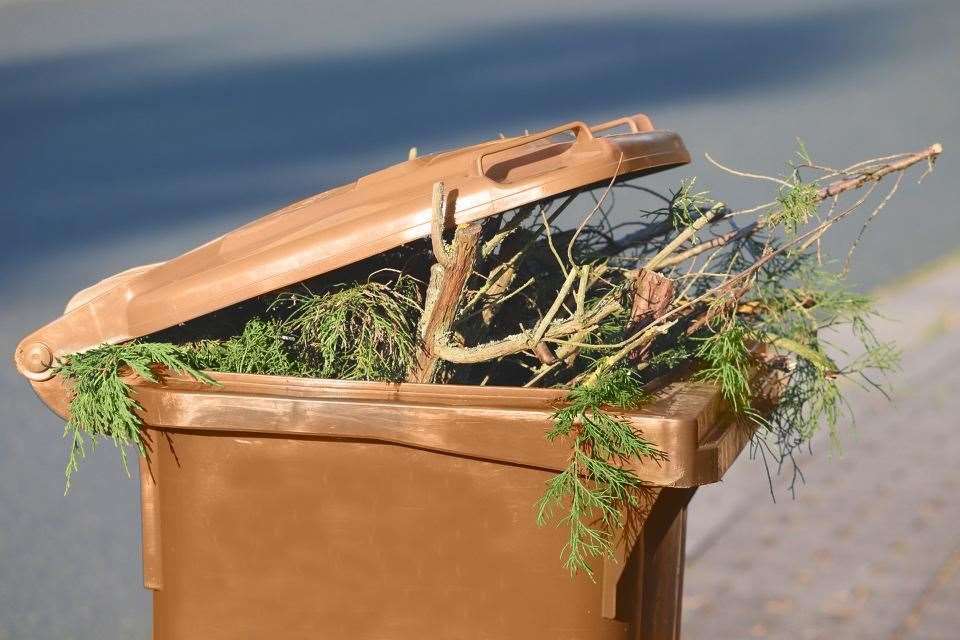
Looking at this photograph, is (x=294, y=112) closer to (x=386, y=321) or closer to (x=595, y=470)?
(x=386, y=321)

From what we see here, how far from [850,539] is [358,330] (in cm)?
264

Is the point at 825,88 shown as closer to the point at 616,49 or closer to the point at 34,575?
the point at 616,49

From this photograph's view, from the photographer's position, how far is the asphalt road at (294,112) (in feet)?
14.8

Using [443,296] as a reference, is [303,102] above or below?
above

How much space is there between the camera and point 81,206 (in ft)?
24.5

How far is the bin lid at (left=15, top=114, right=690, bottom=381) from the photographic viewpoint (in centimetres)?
193

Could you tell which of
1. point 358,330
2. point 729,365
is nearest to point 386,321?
point 358,330

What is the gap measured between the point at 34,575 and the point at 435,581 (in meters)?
2.35

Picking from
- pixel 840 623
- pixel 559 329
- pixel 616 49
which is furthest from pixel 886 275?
pixel 616 49

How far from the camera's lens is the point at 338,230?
197 cm

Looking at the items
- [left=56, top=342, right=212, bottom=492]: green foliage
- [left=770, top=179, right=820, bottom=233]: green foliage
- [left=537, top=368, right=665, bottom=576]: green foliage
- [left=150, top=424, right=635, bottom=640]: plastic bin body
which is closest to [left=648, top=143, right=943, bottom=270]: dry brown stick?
[left=770, top=179, right=820, bottom=233]: green foliage

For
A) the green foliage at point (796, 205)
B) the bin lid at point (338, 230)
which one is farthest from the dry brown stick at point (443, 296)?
the green foliage at point (796, 205)

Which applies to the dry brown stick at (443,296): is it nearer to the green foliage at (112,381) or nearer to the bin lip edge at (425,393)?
the bin lip edge at (425,393)

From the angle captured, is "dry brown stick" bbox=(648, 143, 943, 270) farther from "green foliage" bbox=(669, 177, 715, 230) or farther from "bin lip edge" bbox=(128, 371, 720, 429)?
"bin lip edge" bbox=(128, 371, 720, 429)
